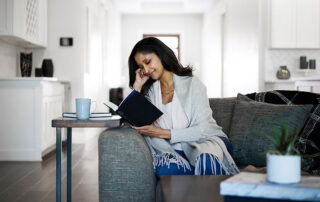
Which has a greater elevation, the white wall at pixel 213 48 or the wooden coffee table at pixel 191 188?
the white wall at pixel 213 48

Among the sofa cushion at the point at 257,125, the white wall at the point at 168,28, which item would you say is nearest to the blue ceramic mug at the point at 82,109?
the sofa cushion at the point at 257,125

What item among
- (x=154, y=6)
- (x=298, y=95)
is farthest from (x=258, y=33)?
(x=154, y=6)

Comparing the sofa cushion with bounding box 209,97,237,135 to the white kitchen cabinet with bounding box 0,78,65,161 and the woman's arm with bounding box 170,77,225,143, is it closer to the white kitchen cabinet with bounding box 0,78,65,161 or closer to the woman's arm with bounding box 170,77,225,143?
the woman's arm with bounding box 170,77,225,143

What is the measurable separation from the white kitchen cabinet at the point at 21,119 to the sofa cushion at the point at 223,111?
2373 millimetres

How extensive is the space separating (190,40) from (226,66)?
11.9 ft

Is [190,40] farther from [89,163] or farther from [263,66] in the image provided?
[89,163]

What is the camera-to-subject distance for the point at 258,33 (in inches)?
223

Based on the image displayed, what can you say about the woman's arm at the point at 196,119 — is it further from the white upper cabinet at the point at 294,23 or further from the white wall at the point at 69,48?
the white upper cabinet at the point at 294,23

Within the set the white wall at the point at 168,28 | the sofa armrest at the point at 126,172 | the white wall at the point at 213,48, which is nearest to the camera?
the sofa armrest at the point at 126,172

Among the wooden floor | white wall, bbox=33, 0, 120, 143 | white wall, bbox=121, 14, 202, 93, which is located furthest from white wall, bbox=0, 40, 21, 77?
white wall, bbox=121, 14, 202, 93

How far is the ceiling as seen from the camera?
9.70m

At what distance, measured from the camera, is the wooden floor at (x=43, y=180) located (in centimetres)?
285

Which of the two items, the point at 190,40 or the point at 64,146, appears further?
the point at 190,40

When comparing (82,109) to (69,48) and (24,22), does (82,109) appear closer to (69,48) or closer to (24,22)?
(24,22)
